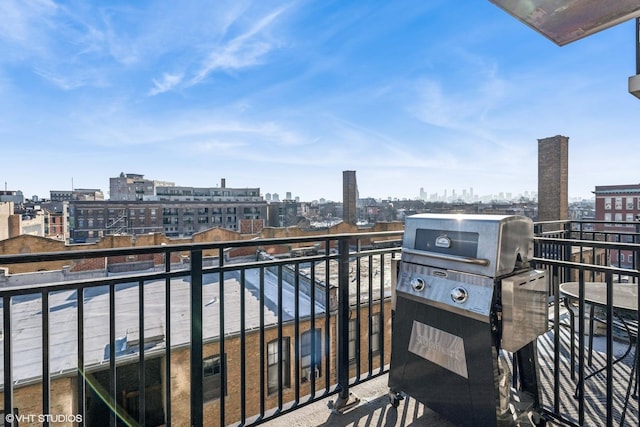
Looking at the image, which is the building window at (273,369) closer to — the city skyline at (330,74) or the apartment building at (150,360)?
the apartment building at (150,360)

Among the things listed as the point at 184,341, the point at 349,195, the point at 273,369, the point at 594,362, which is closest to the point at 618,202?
the point at 349,195

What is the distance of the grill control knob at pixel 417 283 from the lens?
1.47m

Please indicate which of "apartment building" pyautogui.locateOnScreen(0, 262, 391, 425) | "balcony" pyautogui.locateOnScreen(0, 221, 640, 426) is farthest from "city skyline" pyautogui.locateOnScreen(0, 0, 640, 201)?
"apartment building" pyautogui.locateOnScreen(0, 262, 391, 425)

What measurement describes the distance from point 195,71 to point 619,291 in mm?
10803

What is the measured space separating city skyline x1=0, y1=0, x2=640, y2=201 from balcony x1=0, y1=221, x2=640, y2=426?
1798 mm

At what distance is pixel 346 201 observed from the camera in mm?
23312

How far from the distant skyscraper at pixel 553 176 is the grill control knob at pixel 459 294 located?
43.2ft

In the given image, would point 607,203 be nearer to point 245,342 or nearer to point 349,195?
point 349,195

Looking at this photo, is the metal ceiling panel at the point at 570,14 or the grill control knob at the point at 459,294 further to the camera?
the metal ceiling panel at the point at 570,14

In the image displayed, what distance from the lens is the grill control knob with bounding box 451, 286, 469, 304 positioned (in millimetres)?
1294

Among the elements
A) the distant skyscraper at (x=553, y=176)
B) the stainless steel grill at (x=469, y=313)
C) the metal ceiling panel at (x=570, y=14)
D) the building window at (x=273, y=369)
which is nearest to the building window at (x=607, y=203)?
the distant skyscraper at (x=553, y=176)

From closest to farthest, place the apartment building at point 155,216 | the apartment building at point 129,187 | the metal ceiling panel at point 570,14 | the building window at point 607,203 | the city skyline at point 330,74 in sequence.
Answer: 1. the metal ceiling panel at point 570,14
2. the city skyline at point 330,74
3. the building window at point 607,203
4. the apartment building at point 155,216
5. the apartment building at point 129,187

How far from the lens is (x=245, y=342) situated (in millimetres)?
2406

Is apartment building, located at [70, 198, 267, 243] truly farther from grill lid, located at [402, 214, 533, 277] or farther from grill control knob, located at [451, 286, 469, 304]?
grill control knob, located at [451, 286, 469, 304]
